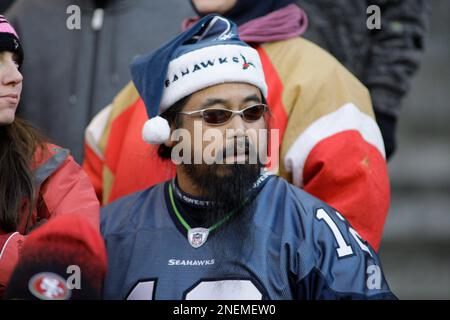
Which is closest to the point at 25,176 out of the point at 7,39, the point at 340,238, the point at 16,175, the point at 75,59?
the point at 16,175

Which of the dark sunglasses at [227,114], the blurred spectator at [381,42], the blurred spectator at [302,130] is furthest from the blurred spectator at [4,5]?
the dark sunglasses at [227,114]

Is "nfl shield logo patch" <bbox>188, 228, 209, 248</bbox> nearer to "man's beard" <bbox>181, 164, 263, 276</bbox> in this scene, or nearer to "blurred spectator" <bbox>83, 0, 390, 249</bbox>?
"man's beard" <bbox>181, 164, 263, 276</bbox>

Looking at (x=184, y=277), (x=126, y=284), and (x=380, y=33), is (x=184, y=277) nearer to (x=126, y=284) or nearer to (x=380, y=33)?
(x=126, y=284)

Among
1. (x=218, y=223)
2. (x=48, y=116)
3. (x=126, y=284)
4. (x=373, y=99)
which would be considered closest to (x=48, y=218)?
(x=126, y=284)

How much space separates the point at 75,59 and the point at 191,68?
4.08 ft

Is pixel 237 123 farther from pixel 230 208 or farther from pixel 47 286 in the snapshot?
pixel 47 286

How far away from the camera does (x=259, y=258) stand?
11.4 feet

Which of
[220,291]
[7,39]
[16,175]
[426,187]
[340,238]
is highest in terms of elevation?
[7,39]

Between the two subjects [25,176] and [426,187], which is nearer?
[25,176]

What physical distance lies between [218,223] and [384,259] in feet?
10.5

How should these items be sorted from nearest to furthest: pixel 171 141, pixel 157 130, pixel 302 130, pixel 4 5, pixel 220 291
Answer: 1. pixel 220 291
2. pixel 157 130
3. pixel 171 141
4. pixel 302 130
5. pixel 4 5
